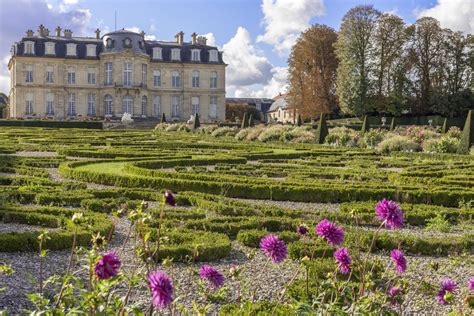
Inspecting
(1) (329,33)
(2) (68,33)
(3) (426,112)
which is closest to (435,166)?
(3) (426,112)

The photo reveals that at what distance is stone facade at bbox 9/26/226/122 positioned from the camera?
46.0 meters

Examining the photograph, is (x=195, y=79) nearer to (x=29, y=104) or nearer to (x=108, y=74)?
(x=108, y=74)

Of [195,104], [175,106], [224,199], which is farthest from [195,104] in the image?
[224,199]

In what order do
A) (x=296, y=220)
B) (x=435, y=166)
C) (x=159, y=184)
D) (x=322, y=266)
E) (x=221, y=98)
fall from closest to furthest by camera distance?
(x=322, y=266), (x=296, y=220), (x=159, y=184), (x=435, y=166), (x=221, y=98)

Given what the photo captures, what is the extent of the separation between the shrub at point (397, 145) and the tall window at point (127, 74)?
31783mm

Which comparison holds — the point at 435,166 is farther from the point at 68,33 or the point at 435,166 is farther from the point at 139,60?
the point at 68,33

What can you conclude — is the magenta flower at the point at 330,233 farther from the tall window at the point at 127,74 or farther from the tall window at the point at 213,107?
the tall window at the point at 213,107

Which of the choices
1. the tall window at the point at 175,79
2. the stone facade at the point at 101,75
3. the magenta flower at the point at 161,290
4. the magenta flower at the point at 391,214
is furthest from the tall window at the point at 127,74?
the magenta flower at the point at 161,290

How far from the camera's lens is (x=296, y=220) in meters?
5.88

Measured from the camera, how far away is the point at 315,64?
137 ft

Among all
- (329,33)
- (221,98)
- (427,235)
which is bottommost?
(427,235)

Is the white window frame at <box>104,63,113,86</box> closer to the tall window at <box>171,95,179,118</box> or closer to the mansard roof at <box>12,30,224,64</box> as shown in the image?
the mansard roof at <box>12,30,224,64</box>

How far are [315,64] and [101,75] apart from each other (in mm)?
17329

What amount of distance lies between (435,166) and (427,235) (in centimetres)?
633
